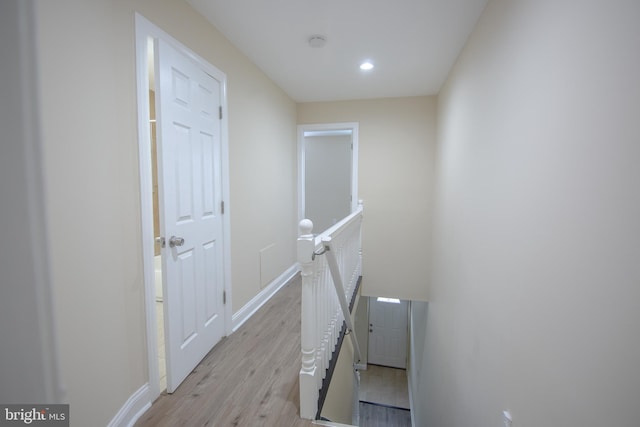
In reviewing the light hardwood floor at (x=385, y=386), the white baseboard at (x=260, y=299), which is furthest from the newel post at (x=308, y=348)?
the light hardwood floor at (x=385, y=386)

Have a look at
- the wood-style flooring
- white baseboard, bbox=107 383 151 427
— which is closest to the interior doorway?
the wood-style flooring

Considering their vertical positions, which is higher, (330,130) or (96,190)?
(330,130)

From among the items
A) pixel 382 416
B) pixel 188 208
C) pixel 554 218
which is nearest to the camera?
pixel 554 218

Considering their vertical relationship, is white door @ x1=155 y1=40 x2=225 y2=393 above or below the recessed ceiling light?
below

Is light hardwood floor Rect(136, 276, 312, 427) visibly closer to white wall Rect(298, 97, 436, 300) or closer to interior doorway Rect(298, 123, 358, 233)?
white wall Rect(298, 97, 436, 300)

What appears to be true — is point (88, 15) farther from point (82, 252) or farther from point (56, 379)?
point (56, 379)

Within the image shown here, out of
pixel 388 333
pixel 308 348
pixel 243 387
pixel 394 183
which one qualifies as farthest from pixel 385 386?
pixel 308 348

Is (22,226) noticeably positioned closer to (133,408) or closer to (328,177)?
(133,408)

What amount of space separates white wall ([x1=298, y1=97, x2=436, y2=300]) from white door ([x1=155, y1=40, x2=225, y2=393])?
234cm

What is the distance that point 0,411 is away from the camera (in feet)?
1.51

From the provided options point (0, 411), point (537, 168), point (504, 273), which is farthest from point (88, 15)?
point (504, 273)

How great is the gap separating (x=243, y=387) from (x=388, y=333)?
5411 mm

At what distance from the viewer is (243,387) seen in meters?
1.79

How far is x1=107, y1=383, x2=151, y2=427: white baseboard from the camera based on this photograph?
139 centimetres
